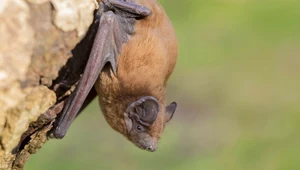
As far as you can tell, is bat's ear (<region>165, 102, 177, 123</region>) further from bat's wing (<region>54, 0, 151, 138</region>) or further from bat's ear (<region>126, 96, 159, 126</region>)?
bat's wing (<region>54, 0, 151, 138</region>)

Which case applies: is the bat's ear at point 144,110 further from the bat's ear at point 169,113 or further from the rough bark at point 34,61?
the rough bark at point 34,61

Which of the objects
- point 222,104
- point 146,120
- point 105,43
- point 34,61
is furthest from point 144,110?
point 222,104

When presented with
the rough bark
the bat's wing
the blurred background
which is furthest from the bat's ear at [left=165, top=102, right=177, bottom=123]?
the blurred background

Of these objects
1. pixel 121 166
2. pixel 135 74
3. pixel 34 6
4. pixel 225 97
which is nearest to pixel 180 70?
pixel 225 97

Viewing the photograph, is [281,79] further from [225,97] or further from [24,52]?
[24,52]

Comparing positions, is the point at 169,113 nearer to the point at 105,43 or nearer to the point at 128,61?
the point at 128,61

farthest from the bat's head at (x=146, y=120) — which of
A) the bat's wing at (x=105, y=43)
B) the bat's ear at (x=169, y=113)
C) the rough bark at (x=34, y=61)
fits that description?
the rough bark at (x=34, y=61)
